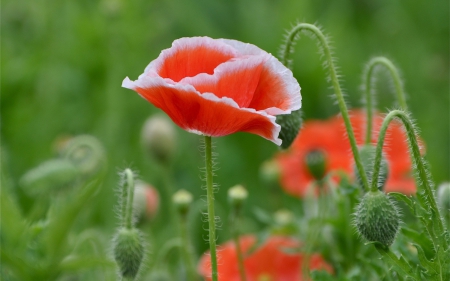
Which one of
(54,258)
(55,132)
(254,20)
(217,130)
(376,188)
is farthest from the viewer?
(254,20)

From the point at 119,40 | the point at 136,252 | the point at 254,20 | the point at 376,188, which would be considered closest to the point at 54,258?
the point at 136,252

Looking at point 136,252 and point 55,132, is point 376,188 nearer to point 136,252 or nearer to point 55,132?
point 136,252

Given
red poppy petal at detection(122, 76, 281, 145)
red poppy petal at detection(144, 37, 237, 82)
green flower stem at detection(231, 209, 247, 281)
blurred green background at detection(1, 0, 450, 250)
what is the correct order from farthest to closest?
1. blurred green background at detection(1, 0, 450, 250)
2. green flower stem at detection(231, 209, 247, 281)
3. red poppy petal at detection(144, 37, 237, 82)
4. red poppy petal at detection(122, 76, 281, 145)

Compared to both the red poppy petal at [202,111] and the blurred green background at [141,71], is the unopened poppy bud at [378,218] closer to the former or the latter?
the red poppy petal at [202,111]

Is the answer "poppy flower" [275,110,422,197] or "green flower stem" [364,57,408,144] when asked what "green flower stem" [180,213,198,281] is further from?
"poppy flower" [275,110,422,197]

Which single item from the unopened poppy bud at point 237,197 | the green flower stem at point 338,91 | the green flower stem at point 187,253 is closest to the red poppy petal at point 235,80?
the green flower stem at point 338,91

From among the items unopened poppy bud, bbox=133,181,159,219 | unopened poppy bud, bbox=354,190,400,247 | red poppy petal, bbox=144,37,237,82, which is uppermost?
red poppy petal, bbox=144,37,237,82

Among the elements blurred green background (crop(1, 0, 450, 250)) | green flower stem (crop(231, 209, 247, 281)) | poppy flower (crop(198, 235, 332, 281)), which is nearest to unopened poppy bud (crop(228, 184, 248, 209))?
green flower stem (crop(231, 209, 247, 281))
